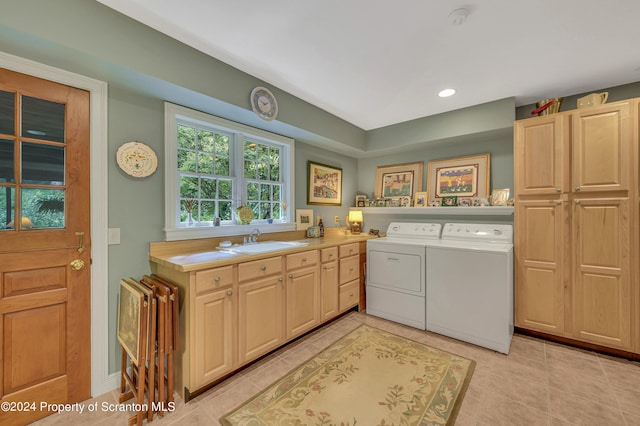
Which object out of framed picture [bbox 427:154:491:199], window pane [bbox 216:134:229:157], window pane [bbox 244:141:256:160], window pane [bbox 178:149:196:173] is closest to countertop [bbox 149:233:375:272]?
window pane [bbox 178:149:196:173]

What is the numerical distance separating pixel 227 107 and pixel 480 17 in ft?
6.24

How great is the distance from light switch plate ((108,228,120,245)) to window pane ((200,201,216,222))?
27.5 inches

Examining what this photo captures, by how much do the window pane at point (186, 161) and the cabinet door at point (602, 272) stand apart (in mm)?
3472

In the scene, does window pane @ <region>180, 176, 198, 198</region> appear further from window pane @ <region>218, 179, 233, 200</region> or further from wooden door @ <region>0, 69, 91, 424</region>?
wooden door @ <region>0, 69, 91, 424</region>

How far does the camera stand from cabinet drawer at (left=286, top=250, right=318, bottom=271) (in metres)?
2.33

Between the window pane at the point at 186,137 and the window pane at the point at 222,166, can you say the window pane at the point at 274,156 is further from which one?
the window pane at the point at 186,137

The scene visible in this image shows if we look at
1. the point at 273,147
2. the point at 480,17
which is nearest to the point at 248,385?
the point at 273,147

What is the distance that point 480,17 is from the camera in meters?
1.61

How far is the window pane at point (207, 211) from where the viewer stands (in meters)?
2.50

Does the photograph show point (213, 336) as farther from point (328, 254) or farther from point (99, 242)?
point (328, 254)

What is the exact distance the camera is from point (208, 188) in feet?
8.34

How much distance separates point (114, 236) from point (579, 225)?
150 inches

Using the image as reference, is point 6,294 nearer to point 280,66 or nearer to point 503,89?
point 280,66

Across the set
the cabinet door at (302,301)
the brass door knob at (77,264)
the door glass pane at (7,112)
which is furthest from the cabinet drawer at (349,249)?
the door glass pane at (7,112)
